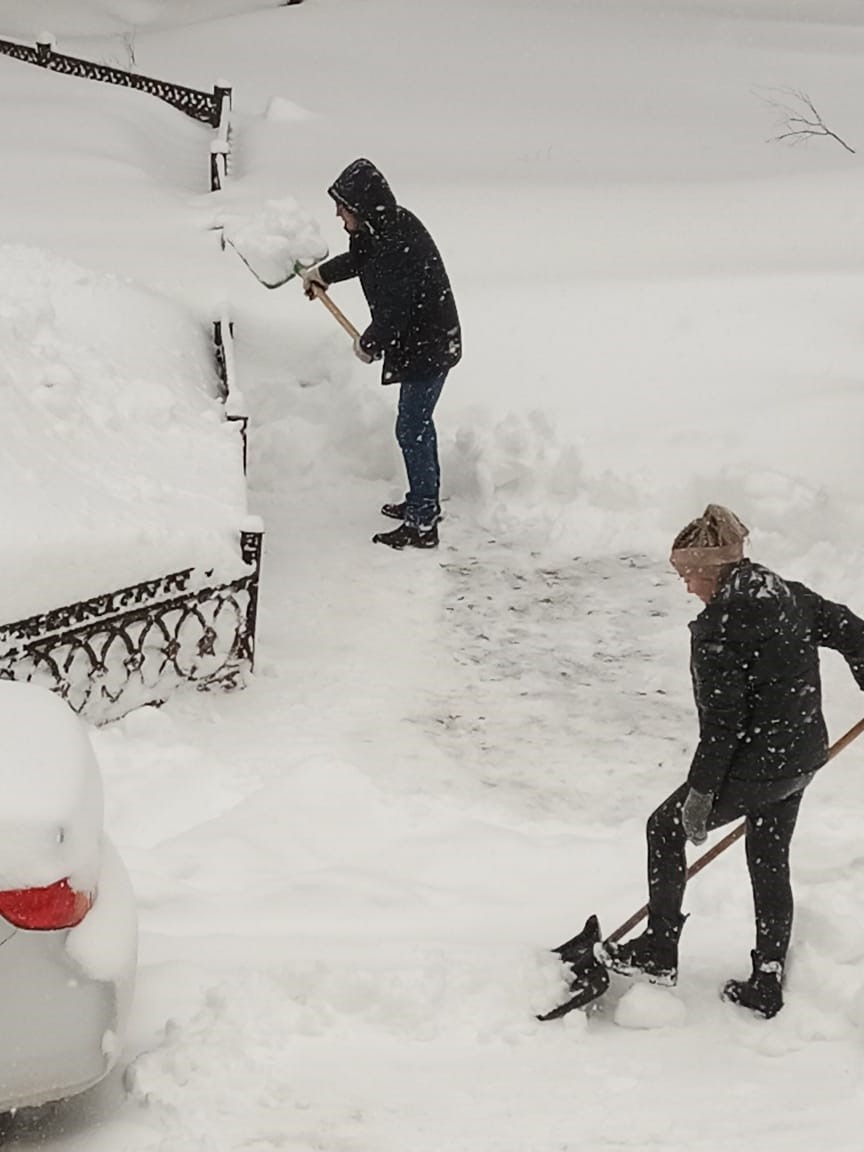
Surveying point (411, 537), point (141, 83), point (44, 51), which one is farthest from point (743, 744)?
point (44, 51)

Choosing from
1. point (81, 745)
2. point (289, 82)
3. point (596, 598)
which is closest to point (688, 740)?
point (596, 598)

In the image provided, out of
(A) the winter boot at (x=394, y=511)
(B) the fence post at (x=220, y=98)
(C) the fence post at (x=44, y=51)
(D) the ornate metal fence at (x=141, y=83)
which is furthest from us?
(C) the fence post at (x=44, y=51)

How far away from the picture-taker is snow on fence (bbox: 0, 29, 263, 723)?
16.5 feet

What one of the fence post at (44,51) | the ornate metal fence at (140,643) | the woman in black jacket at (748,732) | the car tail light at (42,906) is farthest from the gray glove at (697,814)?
the fence post at (44,51)

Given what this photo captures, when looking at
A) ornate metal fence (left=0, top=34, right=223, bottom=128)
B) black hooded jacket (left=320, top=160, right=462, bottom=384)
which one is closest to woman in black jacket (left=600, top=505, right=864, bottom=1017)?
black hooded jacket (left=320, top=160, right=462, bottom=384)

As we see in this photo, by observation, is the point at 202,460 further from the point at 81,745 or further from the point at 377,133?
the point at 377,133

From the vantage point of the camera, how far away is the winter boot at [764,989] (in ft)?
12.3

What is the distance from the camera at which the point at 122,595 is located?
17.2 feet

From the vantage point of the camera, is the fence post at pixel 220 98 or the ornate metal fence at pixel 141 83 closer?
the fence post at pixel 220 98

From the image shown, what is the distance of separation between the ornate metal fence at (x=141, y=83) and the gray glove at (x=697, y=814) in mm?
11215

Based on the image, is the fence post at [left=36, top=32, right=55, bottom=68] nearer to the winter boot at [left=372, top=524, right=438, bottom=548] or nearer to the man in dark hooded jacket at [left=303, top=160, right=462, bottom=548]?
the man in dark hooded jacket at [left=303, top=160, right=462, bottom=548]

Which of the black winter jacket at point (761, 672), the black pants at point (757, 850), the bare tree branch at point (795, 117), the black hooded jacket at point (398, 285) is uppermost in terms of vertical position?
the bare tree branch at point (795, 117)

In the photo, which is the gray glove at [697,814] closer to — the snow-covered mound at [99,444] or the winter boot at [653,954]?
the winter boot at [653,954]

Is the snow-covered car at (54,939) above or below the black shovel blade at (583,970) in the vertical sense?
above
